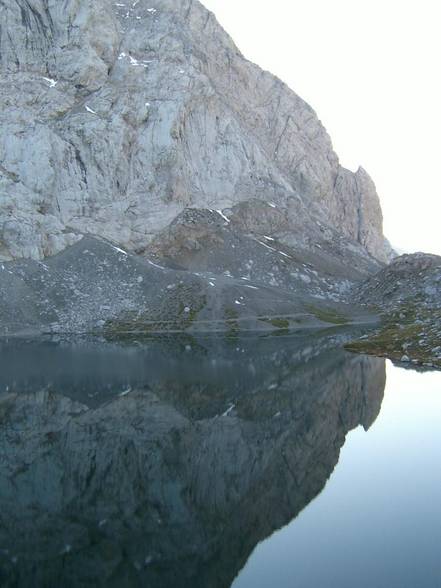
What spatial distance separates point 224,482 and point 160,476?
3.62 metres

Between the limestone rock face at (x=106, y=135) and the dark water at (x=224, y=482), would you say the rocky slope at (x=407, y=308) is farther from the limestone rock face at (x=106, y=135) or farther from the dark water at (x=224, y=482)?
the limestone rock face at (x=106, y=135)

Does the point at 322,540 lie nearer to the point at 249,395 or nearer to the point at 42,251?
the point at 249,395

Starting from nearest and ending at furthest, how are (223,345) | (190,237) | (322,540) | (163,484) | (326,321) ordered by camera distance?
(322,540) → (163,484) → (223,345) → (326,321) → (190,237)

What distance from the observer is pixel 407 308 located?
412 feet

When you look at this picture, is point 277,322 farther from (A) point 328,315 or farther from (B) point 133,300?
(B) point 133,300

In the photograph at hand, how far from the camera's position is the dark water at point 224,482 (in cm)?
2127

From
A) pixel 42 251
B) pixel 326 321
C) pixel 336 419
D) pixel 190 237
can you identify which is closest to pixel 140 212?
pixel 190 237

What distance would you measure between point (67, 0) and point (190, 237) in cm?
9557

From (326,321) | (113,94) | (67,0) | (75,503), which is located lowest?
(75,503)

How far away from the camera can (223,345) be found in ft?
337

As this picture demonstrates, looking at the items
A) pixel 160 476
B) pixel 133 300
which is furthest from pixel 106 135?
pixel 160 476

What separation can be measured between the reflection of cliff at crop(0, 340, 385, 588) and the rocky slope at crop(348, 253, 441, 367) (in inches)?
787

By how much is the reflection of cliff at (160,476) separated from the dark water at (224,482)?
99mm

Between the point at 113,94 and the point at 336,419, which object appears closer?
the point at 336,419
